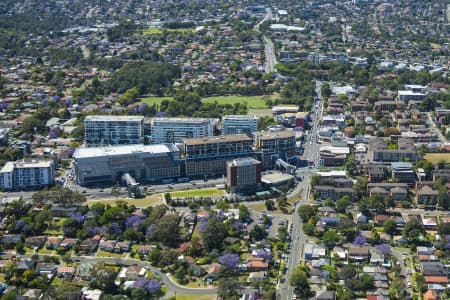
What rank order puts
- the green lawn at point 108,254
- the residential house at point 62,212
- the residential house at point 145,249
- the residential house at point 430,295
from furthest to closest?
1. the residential house at point 62,212
2. the green lawn at point 108,254
3. the residential house at point 145,249
4. the residential house at point 430,295

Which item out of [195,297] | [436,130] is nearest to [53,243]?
[195,297]

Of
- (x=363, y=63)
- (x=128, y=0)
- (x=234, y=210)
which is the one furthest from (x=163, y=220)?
(x=128, y=0)

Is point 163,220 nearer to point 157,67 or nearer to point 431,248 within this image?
point 431,248

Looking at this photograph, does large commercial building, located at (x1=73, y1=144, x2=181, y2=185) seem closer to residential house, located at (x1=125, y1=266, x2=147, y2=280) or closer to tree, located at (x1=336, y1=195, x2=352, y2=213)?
tree, located at (x1=336, y1=195, x2=352, y2=213)

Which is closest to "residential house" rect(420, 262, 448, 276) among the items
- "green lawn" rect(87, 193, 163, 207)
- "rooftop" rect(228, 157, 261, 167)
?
"rooftop" rect(228, 157, 261, 167)

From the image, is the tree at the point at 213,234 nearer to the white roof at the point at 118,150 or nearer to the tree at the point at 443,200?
the white roof at the point at 118,150

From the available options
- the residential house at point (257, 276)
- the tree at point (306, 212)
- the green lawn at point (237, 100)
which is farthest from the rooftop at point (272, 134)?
the residential house at point (257, 276)
